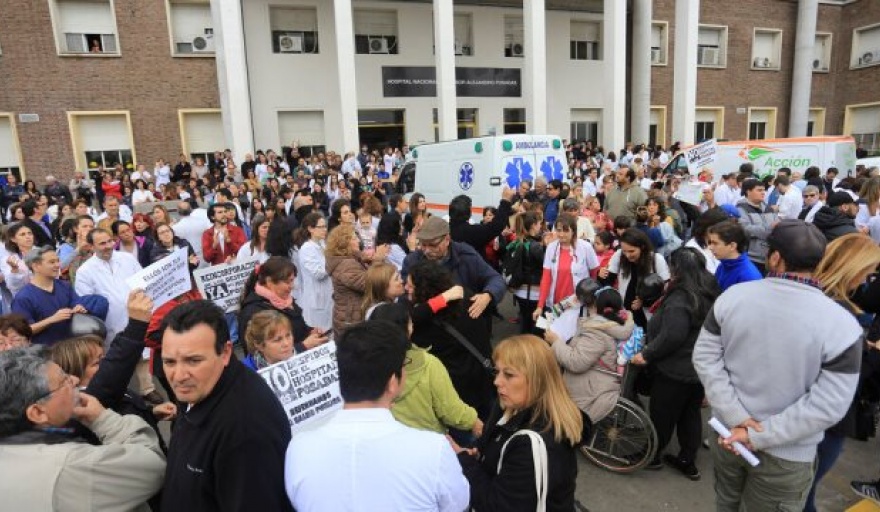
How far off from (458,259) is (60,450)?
2787 mm

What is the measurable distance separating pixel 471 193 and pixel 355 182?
4.06m

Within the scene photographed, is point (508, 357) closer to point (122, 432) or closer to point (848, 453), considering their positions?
point (122, 432)

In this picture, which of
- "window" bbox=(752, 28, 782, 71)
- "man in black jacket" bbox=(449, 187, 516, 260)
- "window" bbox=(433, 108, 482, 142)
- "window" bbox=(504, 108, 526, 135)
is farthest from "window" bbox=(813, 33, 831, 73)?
"man in black jacket" bbox=(449, 187, 516, 260)

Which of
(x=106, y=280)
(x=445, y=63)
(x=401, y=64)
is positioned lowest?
(x=106, y=280)

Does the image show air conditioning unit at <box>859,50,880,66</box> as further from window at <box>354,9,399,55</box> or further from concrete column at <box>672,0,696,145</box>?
Answer: window at <box>354,9,399,55</box>

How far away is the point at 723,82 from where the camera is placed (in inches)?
1029

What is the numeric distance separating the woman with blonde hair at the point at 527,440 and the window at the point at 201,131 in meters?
19.4

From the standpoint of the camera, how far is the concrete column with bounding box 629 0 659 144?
74.4 feet

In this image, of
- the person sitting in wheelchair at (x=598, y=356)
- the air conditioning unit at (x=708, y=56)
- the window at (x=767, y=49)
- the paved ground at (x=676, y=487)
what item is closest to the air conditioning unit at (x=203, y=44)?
the person sitting in wheelchair at (x=598, y=356)

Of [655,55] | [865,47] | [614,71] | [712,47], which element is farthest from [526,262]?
[865,47]

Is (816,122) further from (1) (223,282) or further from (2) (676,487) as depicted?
(1) (223,282)

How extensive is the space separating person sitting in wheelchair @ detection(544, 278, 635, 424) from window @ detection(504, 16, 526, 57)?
20.7 metres

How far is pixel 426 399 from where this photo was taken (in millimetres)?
2496

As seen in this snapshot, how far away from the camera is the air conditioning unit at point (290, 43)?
1912 centimetres
